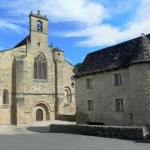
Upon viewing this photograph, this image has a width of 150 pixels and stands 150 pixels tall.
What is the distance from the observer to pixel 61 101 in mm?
40469

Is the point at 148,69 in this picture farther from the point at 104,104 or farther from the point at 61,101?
the point at 61,101

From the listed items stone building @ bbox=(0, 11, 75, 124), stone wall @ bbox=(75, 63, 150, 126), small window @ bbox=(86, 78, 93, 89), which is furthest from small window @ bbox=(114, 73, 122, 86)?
stone building @ bbox=(0, 11, 75, 124)

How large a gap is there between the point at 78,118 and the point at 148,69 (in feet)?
34.0

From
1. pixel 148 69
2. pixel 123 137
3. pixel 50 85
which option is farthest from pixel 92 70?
pixel 50 85

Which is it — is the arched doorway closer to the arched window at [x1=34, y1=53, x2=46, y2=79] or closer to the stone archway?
the stone archway

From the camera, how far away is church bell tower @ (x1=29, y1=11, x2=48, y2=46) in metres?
39.5

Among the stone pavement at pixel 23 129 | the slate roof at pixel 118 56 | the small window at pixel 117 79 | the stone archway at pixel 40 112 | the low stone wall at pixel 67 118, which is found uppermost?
the slate roof at pixel 118 56

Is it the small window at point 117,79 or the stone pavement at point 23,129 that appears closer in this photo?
the small window at point 117,79

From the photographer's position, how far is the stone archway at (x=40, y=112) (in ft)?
126

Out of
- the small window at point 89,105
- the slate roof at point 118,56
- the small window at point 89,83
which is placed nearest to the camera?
the slate roof at point 118,56

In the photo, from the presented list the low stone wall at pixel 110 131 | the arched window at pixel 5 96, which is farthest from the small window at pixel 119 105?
the arched window at pixel 5 96

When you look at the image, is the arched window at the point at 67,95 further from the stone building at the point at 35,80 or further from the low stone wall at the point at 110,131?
the low stone wall at the point at 110,131

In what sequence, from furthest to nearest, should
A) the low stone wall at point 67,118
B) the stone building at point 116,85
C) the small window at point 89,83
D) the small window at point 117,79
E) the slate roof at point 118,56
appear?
1. the low stone wall at point 67,118
2. the small window at point 89,83
3. the small window at point 117,79
4. the slate roof at point 118,56
5. the stone building at point 116,85

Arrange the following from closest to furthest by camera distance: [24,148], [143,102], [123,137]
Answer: [24,148], [123,137], [143,102]
